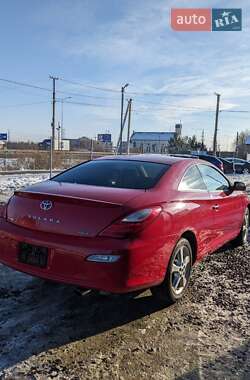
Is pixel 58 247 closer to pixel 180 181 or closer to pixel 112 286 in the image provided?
pixel 112 286

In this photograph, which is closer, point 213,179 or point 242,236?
point 213,179

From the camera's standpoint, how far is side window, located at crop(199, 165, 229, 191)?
5691 mm

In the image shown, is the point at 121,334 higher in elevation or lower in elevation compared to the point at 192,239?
lower

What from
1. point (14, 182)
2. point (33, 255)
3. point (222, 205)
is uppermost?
point (222, 205)

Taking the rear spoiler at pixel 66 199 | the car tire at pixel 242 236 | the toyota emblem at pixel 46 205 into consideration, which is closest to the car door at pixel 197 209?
the rear spoiler at pixel 66 199

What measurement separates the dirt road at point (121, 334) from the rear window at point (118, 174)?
1.16m

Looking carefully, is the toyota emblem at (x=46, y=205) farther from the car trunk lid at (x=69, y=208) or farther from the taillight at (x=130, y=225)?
the taillight at (x=130, y=225)

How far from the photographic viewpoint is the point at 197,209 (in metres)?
4.96

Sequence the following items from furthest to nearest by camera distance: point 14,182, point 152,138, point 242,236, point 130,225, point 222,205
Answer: point 152,138 → point 14,182 → point 242,236 → point 222,205 → point 130,225

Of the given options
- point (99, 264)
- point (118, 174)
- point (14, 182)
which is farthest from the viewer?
point (14, 182)

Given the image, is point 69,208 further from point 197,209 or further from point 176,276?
point 197,209

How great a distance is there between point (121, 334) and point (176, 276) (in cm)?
94

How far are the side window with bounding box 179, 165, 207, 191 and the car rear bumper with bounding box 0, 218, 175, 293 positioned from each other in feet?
3.26

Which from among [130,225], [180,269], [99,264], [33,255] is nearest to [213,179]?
[180,269]
